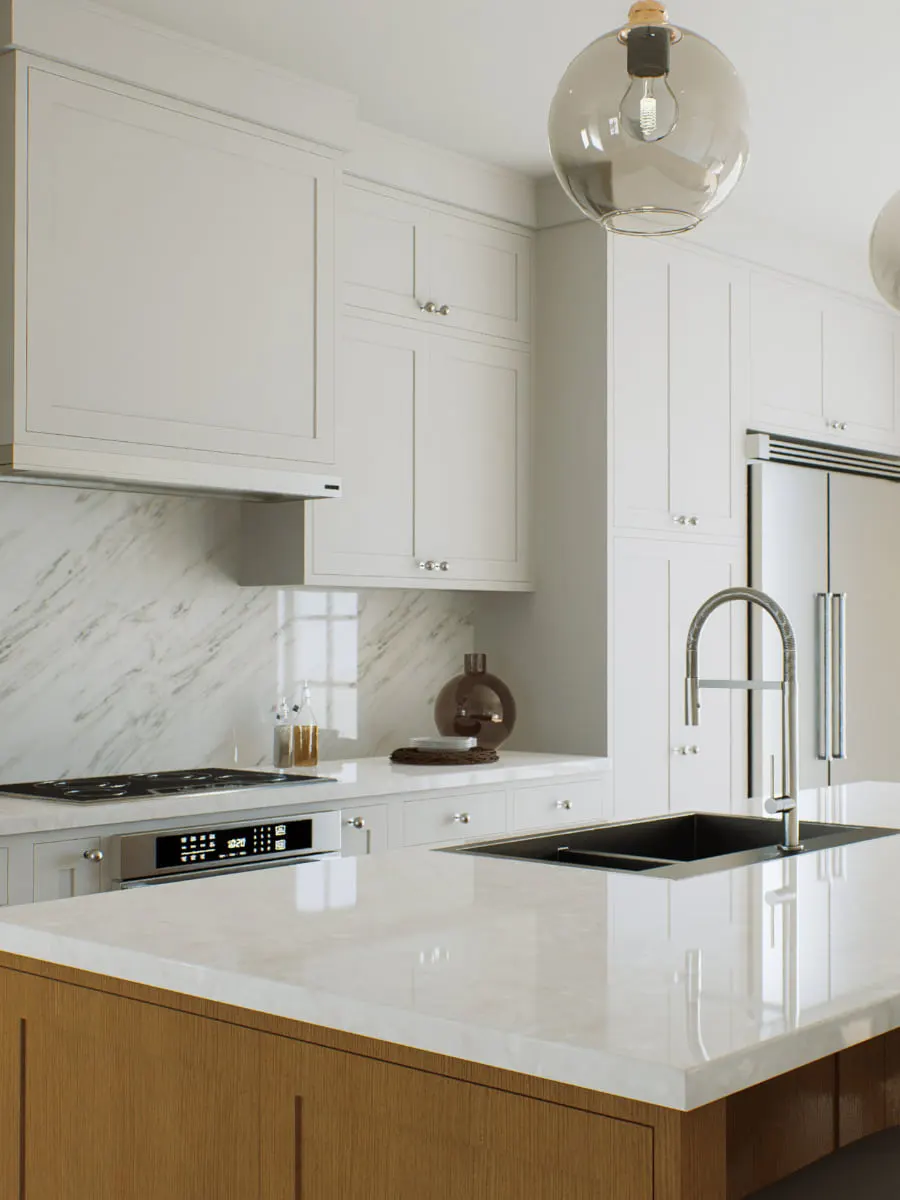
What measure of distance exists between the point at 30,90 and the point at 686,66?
1.96 meters

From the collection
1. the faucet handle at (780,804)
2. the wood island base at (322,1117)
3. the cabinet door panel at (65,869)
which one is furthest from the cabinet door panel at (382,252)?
the wood island base at (322,1117)

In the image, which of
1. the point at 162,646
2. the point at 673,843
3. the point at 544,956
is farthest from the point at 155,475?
the point at 544,956

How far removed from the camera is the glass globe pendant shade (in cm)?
220

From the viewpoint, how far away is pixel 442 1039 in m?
1.25

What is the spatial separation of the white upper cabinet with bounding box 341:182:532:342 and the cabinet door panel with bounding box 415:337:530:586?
113 millimetres

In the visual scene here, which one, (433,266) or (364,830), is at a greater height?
(433,266)

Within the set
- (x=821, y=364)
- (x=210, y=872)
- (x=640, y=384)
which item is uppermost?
(x=821, y=364)

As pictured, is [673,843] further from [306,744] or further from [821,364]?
[821,364]

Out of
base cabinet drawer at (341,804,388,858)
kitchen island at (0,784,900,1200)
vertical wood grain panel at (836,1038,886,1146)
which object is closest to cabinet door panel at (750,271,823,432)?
base cabinet drawer at (341,804,388,858)

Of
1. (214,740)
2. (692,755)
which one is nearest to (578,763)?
(692,755)

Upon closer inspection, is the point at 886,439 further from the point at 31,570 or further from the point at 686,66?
the point at 686,66

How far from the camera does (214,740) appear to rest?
3.98 metres

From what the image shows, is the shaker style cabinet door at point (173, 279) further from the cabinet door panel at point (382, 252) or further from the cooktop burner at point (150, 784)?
the cooktop burner at point (150, 784)

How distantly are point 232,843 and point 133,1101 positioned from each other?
65.5 inches
